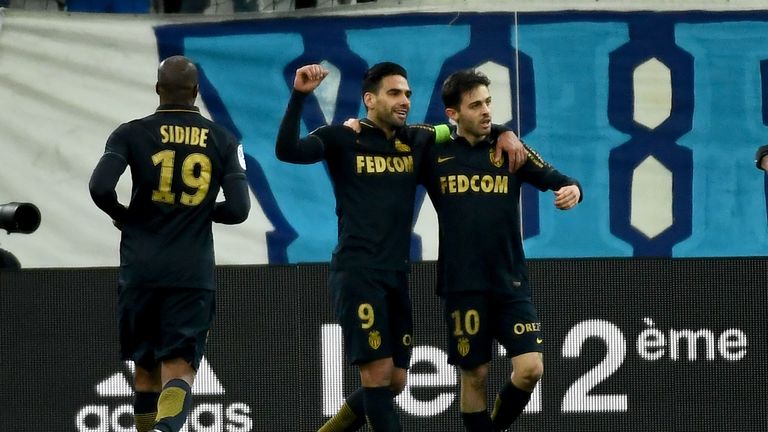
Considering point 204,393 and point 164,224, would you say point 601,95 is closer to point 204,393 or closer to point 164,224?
point 204,393

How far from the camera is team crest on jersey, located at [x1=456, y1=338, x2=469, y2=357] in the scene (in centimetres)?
714

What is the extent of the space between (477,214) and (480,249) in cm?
17

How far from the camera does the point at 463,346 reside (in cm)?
715

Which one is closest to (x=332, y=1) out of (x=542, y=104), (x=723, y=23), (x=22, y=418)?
(x=542, y=104)

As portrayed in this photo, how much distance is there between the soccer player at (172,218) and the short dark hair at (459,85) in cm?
119


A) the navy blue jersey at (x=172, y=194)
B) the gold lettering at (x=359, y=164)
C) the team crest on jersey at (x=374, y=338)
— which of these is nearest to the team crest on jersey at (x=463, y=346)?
the team crest on jersey at (x=374, y=338)

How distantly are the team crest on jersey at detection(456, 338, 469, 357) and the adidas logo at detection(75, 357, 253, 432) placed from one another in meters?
1.77

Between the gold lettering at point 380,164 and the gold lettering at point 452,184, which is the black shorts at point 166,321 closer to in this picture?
the gold lettering at point 380,164

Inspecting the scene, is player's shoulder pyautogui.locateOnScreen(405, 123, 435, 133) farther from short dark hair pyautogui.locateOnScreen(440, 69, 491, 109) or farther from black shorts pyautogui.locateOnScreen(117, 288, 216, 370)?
black shorts pyautogui.locateOnScreen(117, 288, 216, 370)

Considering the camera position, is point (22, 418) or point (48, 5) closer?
point (22, 418)

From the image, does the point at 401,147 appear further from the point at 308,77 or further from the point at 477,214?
the point at 308,77

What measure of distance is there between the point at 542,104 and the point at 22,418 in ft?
12.3

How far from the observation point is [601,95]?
962 cm

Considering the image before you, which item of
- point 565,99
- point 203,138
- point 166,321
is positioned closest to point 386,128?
point 203,138
